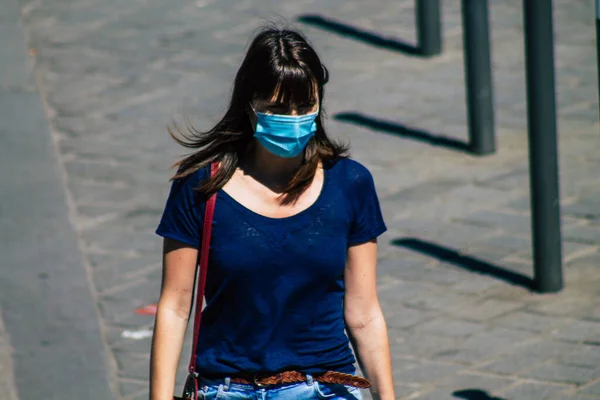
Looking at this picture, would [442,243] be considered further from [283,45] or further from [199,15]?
[199,15]

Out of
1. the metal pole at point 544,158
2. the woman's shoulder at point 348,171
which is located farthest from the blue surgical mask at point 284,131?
the metal pole at point 544,158

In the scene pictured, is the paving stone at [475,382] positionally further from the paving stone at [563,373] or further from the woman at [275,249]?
the woman at [275,249]

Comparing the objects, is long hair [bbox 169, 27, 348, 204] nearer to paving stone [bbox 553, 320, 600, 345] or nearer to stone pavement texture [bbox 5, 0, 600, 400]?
stone pavement texture [bbox 5, 0, 600, 400]

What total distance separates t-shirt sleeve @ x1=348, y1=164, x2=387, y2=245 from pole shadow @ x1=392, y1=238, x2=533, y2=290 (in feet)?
9.35

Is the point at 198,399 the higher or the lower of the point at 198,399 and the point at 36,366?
the higher

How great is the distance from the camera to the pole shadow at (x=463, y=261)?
18.9 ft

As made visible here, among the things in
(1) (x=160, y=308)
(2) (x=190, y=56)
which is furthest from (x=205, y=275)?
(2) (x=190, y=56)

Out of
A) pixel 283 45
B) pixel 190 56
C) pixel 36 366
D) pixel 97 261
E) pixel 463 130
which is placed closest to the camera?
pixel 283 45

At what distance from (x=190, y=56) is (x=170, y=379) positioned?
6667mm

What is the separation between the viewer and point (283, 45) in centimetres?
285

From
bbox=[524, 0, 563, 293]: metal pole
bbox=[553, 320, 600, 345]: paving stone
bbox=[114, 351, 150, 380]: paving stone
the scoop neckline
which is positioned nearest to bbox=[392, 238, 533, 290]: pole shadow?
bbox=[524, 0, 563, 293]: metal pole

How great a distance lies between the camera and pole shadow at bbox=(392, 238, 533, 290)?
18.9 feet

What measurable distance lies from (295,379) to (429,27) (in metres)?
6.40

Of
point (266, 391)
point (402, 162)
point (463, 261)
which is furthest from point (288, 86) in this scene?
point (402, 162)
